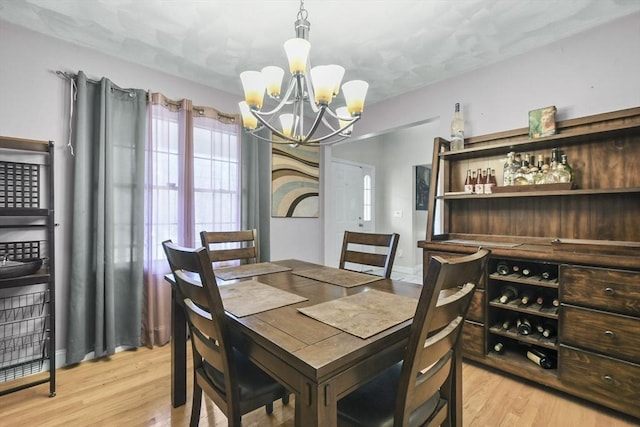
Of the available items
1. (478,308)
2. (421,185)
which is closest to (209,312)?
(478,308)

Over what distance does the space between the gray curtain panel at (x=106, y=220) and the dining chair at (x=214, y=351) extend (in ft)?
4.77

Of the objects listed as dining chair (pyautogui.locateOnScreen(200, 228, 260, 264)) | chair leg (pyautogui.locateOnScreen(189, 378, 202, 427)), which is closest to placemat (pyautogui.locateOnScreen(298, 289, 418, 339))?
chair leg (pyautogui.locateOnScreen(189, 378, 202, 427))

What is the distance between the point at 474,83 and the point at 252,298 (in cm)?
263

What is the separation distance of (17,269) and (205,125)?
5.86ft

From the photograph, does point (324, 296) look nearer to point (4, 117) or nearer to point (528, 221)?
point (528, 221)

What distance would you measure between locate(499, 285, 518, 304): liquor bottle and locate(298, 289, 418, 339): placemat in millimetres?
1214

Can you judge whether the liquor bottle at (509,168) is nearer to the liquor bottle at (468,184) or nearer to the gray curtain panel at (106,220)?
the liquor bottle at (468,184)

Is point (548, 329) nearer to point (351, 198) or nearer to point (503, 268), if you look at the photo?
point (503, 268)

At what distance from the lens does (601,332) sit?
1.65 m

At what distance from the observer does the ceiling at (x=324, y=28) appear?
5.90 ft

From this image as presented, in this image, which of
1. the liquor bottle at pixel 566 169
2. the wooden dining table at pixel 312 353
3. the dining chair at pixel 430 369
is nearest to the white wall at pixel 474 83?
the liquor bottle at pixel 566 169

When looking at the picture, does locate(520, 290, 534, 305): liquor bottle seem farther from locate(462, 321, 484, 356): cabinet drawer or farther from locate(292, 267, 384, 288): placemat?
locate(292, 267, 384, 288): placemat

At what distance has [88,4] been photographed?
1.79 meters

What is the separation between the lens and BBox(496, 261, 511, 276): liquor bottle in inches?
82.4
